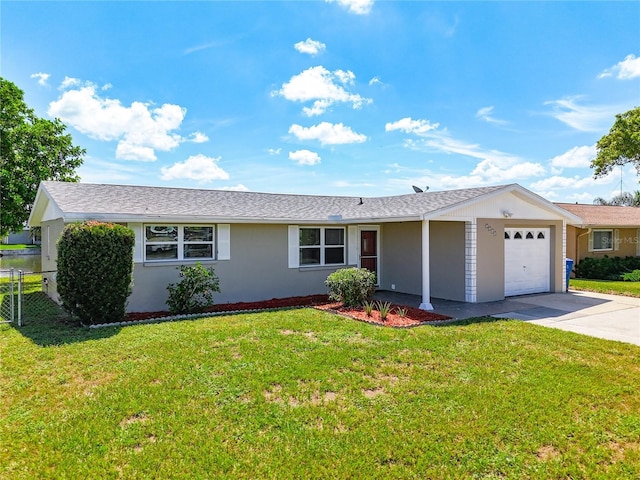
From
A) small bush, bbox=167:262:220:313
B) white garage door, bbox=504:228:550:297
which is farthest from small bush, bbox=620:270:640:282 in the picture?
small bush, bbox=167:262:220:313

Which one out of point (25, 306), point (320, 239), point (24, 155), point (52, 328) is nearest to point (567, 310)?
point (320, 239)

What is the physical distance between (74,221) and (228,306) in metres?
4.49

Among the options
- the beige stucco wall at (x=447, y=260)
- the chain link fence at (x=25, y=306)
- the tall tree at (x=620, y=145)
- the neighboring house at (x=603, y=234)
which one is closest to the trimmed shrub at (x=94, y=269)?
the chain link fence at (x=25, y=306)

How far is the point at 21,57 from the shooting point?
1247 centimetres

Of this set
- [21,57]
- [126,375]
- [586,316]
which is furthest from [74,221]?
[586,316]

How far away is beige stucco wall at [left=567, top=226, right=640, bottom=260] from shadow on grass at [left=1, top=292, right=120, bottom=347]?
19861 millimetres

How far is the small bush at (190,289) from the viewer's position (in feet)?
33.9

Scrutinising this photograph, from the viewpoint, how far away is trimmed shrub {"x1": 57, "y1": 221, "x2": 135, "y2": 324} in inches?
336

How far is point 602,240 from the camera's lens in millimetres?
20766

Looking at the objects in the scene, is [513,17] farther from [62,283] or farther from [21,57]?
[21,57]

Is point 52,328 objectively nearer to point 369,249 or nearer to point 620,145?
point 369,249

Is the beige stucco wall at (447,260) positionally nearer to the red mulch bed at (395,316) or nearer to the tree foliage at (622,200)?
the red mulch bed at (395,316)

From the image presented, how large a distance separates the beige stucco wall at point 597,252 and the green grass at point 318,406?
1349 centimetres

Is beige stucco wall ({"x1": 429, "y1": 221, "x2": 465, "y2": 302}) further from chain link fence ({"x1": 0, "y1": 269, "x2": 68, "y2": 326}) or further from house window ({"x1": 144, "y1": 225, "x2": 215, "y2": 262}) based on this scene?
chain link fence ({"x1": 0, "y1": 269, "x2": 68, "y2": 326})
